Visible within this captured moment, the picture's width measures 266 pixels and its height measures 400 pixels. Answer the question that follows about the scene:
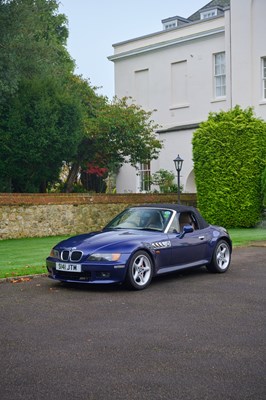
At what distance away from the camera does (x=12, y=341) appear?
641 centimetres

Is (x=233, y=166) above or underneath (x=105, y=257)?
above

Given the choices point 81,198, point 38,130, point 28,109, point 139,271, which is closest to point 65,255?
point 139,271

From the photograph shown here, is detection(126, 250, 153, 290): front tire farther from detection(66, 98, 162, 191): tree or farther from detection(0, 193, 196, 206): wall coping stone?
detection(66, 98, 162, 191): tree

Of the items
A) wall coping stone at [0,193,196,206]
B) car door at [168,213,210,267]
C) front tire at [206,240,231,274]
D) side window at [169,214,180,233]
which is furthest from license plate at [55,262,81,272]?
wall coping stone at [0,193,196,206]

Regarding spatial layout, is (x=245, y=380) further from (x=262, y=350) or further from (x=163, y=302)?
(x=163, y=302)

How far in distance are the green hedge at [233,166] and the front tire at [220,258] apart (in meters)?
12.4

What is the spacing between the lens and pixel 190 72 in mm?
32469

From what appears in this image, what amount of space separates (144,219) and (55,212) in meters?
12.2

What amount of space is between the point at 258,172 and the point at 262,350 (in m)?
18.9

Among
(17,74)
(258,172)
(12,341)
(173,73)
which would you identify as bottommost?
(12,341)

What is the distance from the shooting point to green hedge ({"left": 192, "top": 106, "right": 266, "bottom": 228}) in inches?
949

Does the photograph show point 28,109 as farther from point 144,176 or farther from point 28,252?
point 144,176

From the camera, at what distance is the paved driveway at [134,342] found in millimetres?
4804

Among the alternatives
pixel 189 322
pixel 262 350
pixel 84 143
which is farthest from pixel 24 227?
pixel 262 350
